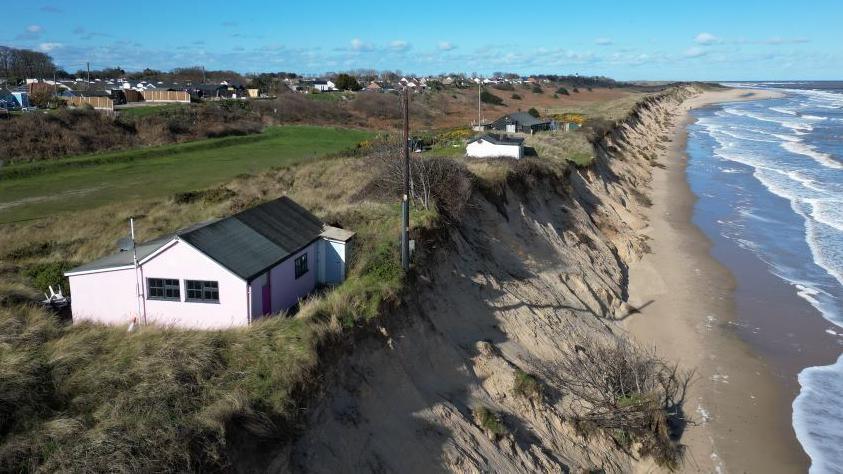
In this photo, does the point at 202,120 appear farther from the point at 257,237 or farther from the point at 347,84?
the point at 347,84

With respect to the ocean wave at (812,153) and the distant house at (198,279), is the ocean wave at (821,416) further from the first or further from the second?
the ocean wave at (812,153)

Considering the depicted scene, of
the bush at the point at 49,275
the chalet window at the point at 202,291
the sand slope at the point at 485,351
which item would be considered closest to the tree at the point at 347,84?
the sand slope at the point at 485,351

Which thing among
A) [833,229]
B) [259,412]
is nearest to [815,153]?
[833,229]

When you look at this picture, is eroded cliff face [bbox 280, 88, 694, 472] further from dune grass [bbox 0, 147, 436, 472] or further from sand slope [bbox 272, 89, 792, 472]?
dune grass [bbox 0, 147, 436, 472]

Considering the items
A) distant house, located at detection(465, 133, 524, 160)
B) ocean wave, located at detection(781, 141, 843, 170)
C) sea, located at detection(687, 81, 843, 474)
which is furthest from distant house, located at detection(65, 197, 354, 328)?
ocean wave, located at detection(781, 141, 843, 170)

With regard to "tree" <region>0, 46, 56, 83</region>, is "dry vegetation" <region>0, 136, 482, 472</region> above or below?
below
